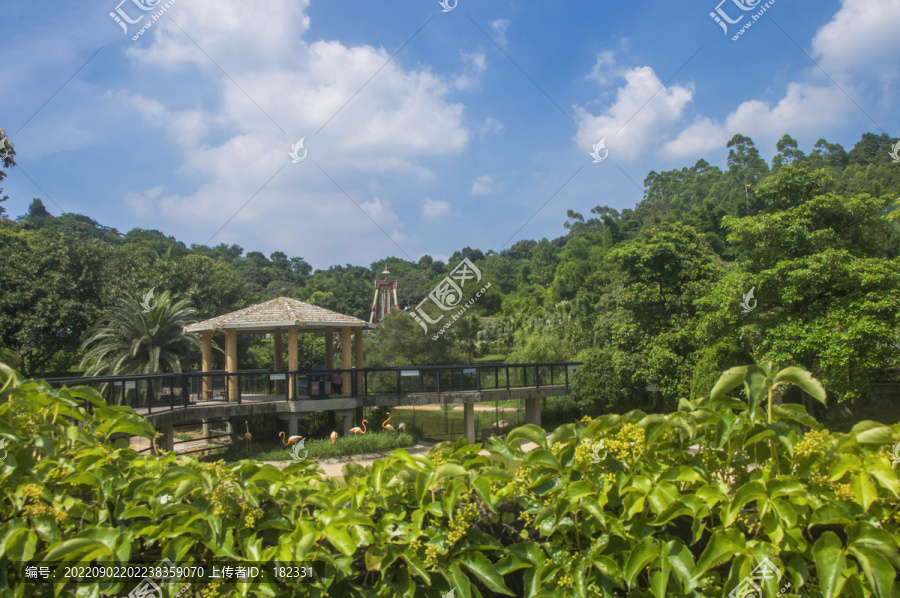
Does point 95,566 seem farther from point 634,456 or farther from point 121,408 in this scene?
point 634,456

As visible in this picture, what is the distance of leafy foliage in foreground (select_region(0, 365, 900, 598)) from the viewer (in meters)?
1.36

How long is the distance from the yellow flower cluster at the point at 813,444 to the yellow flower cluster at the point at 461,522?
2.75ft

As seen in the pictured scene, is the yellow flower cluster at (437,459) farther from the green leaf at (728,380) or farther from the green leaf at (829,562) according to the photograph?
the green leaf at (829,562)

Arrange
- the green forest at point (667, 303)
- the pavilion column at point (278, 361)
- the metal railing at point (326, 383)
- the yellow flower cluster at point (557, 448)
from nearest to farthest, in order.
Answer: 1. the yellow flower cluster at point (557, 448)
2. the green forest at point (667, 303)
3. the metal railing at point (326, 383)
4. the pavilion column at point (278, 361)

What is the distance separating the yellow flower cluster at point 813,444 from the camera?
1.37m

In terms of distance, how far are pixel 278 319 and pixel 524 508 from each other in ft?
47.0

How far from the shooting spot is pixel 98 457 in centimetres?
166
